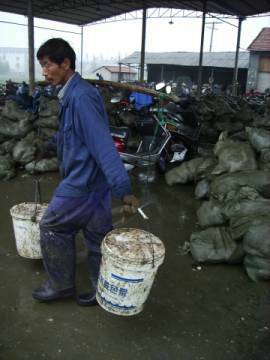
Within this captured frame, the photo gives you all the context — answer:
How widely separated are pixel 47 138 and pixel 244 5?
11.5 m

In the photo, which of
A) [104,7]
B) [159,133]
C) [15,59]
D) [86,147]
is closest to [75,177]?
[86,147]

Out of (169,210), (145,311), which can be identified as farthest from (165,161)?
(145,311)

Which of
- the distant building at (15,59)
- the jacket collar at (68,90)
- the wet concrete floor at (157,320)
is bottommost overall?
the wet concrete floor at (157,320)

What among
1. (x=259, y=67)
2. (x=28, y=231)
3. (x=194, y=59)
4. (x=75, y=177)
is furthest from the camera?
(x=194, y=59)

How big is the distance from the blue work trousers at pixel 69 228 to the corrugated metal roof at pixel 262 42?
75.1 feet

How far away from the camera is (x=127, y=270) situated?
2021 millimetres

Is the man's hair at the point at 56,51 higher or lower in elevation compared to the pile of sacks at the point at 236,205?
higher

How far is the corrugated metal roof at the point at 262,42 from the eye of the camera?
2261 centimetres

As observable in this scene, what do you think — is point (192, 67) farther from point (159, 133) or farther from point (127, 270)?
point (127, 270)

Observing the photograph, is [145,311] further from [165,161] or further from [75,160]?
[165,161]

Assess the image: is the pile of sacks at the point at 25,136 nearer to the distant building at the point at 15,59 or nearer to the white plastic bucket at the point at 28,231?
the white plastic bucket at the point at 28,231

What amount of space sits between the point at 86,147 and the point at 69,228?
1.80ft

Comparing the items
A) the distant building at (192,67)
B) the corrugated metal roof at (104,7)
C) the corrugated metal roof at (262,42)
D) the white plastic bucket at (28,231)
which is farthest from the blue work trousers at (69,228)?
the distant building at (192,67)

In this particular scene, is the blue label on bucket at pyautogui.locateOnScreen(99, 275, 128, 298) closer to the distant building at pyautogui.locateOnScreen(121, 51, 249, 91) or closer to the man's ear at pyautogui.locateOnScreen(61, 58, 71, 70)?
the man's ear at pyautogui.locateOnScreen(61, 58, 71, 70)
